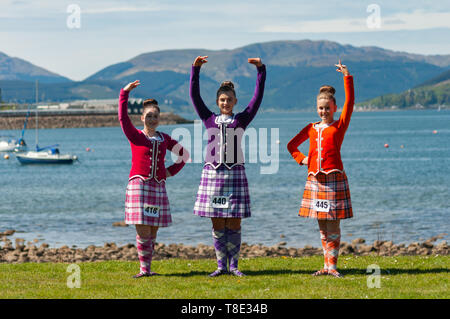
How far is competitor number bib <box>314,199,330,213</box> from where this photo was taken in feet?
32.9

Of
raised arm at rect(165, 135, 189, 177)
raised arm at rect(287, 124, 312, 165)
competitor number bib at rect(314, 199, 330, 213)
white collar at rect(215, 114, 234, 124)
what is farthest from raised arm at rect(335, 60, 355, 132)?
raised arm at rect(165, 135, 189, 177)

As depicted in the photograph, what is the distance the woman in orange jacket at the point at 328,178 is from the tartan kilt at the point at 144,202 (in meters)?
2.05

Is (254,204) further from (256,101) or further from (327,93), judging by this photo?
(327,93)

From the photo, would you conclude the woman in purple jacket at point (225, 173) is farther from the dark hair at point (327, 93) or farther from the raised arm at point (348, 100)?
the raised arm at point (348, 100)

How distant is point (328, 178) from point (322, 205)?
0.40m

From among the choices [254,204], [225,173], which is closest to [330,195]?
[225,173]

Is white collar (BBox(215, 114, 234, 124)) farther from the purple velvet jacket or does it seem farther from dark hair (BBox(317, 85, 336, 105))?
dark hair (BBox(317, 85, 336, 105))

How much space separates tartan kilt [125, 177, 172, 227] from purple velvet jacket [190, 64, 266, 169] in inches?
33.5

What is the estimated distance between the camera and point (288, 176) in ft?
172

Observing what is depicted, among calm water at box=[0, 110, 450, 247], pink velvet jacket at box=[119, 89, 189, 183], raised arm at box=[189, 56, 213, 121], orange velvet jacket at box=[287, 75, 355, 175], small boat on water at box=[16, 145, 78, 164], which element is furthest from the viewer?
small boat on water at box=[16, 145, 78, 164]

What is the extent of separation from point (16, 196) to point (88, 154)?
47219 mm

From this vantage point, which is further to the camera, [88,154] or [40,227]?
[88,154]

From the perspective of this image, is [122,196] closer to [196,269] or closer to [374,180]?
[374,180]
